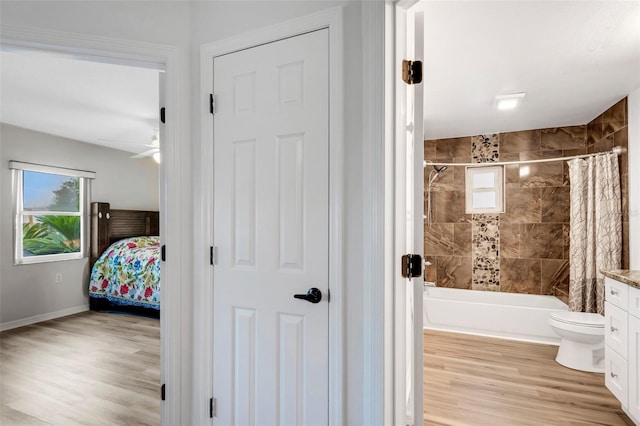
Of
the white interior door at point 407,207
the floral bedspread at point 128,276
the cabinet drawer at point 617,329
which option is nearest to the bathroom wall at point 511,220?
the cabinet drawer at point 617,329

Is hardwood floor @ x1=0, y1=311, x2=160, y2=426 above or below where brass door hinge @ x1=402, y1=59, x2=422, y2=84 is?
below

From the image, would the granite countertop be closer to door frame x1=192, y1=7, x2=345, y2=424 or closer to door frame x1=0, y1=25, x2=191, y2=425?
door frame x1=192, y1=7, x2=345, y2=424

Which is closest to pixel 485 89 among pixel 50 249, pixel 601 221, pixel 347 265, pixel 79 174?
pixel 601 221

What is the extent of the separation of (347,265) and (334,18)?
3.36 ft

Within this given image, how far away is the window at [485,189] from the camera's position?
445 cm

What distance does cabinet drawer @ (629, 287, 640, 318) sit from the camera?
6.63 feet

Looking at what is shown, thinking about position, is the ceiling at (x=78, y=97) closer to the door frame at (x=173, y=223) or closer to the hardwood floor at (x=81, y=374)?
the door frame at (x=173, y=223)

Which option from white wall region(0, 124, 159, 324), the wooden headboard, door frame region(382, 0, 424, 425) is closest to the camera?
door frame region(382, 0, 424, 425)

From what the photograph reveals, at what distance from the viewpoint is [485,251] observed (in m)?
4.50

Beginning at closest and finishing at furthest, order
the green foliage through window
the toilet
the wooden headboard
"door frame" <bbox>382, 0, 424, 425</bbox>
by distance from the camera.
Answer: "door frame" <bbox>382, 0, 424, 425</bbox>
the toilet
the green foliage through window
the wooden headboard

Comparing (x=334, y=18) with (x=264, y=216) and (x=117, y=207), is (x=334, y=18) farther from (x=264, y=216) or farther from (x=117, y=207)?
(x=117, y=207)

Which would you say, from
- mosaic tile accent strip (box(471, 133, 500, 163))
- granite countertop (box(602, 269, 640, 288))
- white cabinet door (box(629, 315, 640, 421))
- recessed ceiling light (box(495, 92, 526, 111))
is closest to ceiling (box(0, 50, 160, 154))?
recessed ceiling light (box(495, 92, 526, 111))

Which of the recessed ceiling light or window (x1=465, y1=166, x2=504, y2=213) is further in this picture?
window (x1=465, y1=166, x2=504, y2=213)

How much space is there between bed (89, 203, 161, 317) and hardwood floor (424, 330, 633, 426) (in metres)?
3.50
